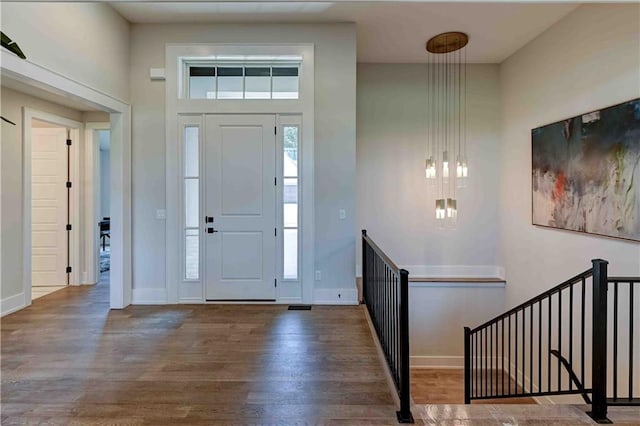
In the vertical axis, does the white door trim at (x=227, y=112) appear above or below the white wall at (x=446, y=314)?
above

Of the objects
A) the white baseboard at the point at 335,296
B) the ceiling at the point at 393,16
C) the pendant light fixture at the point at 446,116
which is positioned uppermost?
the ceiling at the point at 393,16

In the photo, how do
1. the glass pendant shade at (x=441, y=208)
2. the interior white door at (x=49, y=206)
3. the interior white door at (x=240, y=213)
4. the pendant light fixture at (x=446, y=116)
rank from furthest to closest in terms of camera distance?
the pendant light fixture at (x=446, y=116) < the interior white door at (x=49, y=206) < the glass pendant shade at (x=441, y=208) < the interior white door at (x=240, y=213)

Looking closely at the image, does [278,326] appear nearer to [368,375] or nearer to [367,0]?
[368,375]

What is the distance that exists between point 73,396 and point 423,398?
4.21 meters

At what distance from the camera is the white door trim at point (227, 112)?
182 inches

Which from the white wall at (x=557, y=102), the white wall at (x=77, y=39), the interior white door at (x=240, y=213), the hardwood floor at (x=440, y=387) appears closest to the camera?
the white wall at (x=77, y=39)

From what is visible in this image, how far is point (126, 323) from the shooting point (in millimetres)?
4020

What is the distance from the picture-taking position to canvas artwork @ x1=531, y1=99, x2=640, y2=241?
3521 millimetres

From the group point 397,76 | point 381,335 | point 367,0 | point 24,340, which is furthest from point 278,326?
point 397,76

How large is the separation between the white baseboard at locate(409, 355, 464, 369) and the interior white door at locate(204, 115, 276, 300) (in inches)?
106

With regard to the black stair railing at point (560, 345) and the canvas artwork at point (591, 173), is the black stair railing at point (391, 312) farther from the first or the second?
the canvas artwork at point (591, 173)

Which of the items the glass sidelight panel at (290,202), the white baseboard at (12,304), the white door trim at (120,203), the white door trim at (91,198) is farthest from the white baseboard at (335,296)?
the white door trim at (91,198)

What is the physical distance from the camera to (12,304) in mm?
4383

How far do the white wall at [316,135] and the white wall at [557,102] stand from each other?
8.22ft
